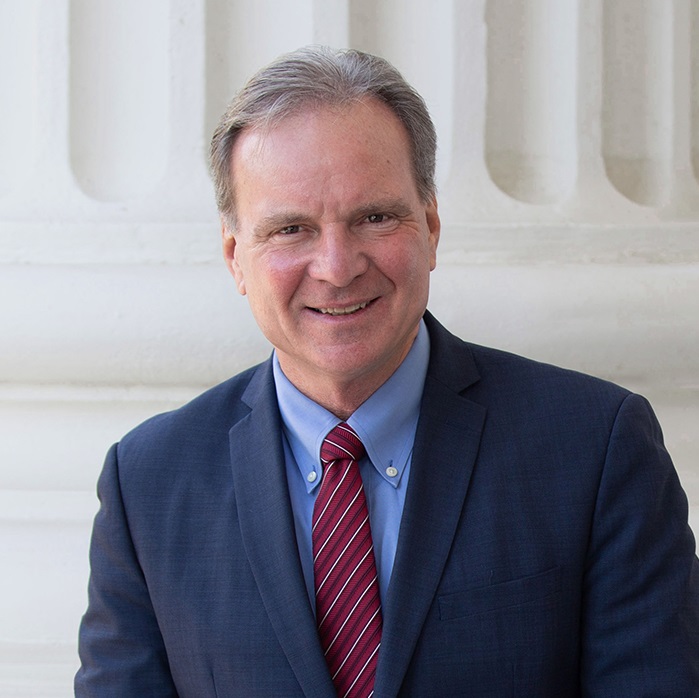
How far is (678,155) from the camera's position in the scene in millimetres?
2049

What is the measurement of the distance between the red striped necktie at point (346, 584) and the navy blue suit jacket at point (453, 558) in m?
0.04

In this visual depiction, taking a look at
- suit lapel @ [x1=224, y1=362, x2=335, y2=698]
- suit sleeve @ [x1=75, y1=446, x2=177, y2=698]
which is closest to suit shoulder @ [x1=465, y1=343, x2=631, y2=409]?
suit lapel @ [x1=224, y1=362, x2=335, y2=698]

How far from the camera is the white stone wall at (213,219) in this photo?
1.95 m

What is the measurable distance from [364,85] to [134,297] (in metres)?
0.70

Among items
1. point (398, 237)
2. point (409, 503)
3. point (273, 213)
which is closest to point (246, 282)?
point (273, 213)

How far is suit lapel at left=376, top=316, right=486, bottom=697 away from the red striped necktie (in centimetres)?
4

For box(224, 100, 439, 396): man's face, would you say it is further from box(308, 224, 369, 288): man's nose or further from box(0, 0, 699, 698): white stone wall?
box(0, 0, 699, 698): white stone wall

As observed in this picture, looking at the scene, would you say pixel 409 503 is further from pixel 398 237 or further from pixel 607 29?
pixel 607 29

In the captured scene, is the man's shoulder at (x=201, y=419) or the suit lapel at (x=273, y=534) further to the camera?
the man's shoulder at (x=201, y=419)

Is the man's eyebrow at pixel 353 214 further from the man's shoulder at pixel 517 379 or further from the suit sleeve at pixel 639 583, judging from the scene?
the suit sleeve at pixel 639 583

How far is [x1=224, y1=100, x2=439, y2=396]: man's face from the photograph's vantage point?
4.82 ft

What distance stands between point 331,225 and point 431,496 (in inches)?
16.3

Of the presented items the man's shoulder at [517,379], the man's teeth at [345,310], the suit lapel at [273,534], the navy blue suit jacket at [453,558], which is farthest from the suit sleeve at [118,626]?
the man's shoulder at [517,379]

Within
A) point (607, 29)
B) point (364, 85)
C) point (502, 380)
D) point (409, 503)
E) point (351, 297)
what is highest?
point (607, 29)
